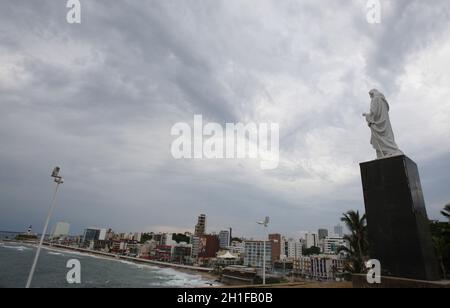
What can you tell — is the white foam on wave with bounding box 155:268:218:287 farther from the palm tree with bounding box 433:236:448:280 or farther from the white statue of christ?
the white statue of christ

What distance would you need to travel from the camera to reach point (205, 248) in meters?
101

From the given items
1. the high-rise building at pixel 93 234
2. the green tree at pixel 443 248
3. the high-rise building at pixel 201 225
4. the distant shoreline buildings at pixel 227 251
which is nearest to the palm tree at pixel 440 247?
the green tree at pixel 443 248

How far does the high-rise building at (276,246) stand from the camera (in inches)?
4195

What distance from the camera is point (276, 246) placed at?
109 m

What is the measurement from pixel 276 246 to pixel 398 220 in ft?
360

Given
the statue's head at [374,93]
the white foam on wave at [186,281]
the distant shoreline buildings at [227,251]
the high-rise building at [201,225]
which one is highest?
the high-rise building at [201,225]

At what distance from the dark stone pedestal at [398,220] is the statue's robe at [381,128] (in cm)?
57

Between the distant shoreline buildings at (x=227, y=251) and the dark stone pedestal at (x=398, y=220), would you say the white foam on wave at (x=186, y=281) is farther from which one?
the dark stone pedestal at (x=398, y=220)

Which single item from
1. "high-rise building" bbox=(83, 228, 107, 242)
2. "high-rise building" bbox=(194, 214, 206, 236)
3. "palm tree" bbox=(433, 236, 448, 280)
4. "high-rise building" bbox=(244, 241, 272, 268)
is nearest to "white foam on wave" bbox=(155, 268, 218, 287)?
"high-rise building" bbox=(244, 241, 272, 268)

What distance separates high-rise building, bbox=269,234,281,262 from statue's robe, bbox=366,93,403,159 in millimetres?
103288

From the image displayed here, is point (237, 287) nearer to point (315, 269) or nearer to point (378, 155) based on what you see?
point (378, 155)
